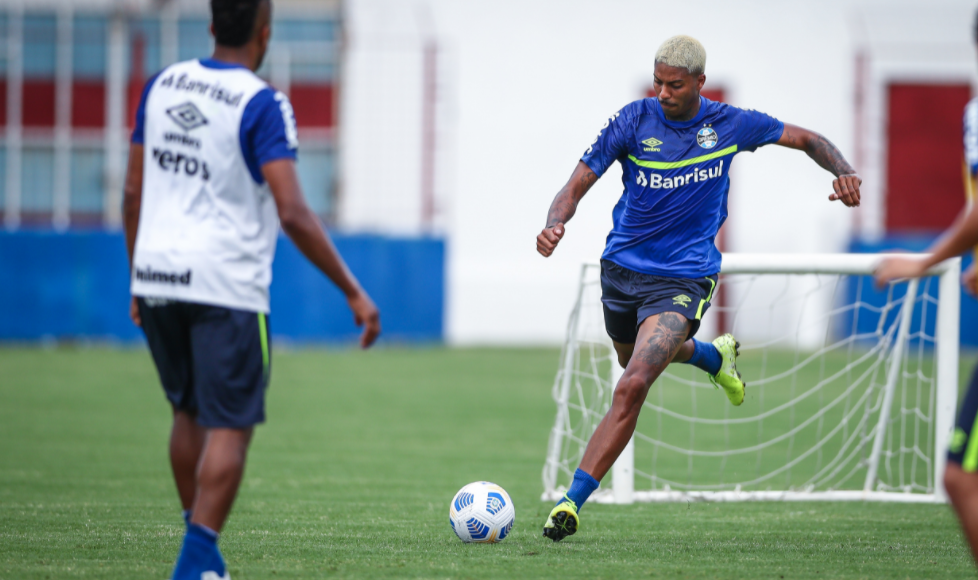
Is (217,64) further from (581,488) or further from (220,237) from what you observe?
(581,488)

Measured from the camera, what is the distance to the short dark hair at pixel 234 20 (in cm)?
354

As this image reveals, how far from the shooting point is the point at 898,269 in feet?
10.7

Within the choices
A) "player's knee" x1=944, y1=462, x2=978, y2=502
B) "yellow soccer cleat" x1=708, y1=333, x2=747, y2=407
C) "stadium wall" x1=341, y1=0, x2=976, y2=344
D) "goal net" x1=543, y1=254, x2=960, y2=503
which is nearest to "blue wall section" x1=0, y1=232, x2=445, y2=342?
"stadium wall" x1=341, y1=0, x2=976, y2=344

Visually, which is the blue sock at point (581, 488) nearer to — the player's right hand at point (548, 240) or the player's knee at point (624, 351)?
the player's knee at point (624, 351)

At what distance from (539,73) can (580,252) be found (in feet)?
12.4

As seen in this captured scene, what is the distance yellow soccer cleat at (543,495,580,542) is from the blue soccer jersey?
124 centimetres

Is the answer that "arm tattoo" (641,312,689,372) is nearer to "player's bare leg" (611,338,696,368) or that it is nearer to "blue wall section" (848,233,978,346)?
"player's bare leg" (611,338,696,368)

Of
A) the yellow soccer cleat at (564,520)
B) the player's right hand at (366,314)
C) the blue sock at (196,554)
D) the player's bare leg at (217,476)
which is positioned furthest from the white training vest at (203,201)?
the yellow soccer cleat at (564,520)

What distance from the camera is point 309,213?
3.52 metres

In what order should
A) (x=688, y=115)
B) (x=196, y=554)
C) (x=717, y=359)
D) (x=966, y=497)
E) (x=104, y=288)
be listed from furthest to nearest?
(x=104, y=288) < (x=717, y=359) < (x=688, y=115) < (x=196, y=554) < (x=966, y=497)

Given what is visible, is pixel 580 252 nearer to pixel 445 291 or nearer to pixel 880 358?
pixel 445 291

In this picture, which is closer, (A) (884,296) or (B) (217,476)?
(B) (217,476)

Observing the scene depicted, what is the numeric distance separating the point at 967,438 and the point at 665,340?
1836mm

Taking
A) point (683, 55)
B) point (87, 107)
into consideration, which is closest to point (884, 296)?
point (683, 55)
